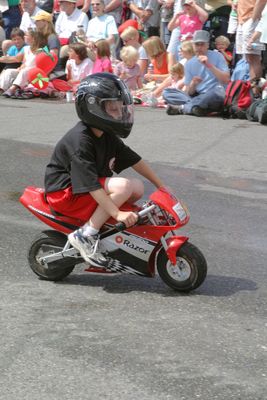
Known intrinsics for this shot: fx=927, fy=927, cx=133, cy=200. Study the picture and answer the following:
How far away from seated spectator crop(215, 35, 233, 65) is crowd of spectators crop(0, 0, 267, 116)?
0.05ft

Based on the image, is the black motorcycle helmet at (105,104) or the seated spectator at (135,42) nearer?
the black motorcycle helmet at (105,104)

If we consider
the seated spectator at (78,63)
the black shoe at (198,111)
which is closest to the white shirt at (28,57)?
the seated spectator at (78,63)

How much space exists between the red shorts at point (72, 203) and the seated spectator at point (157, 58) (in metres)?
9.75

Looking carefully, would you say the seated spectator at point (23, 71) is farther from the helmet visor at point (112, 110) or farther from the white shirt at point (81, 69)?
the helmet visor at point (112, 110)

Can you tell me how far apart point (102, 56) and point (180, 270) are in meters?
10.2

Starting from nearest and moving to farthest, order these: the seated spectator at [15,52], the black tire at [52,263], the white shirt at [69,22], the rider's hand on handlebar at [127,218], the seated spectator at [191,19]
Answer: the rider's hand on handlebar at [127,218] < the black tire at [52,263] < the seated spectator at [191,19] < the white shirt at [69,22] < the seated spectator at [15,52]

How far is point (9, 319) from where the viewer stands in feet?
16.7

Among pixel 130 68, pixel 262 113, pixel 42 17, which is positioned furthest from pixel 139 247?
pixel 42 17

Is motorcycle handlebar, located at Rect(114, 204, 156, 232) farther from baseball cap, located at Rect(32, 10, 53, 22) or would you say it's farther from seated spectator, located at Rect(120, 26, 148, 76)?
baseball cap, located at Rect(32, 10, 53, 22)

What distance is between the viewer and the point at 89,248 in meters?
5.68

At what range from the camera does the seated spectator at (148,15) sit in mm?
16531

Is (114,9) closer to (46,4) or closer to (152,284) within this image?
(46,4)

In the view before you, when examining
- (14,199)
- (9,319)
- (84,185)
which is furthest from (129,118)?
(14,199)

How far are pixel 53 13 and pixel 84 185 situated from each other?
1374cm
